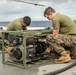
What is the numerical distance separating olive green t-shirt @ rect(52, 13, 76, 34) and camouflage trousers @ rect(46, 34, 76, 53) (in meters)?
0.22

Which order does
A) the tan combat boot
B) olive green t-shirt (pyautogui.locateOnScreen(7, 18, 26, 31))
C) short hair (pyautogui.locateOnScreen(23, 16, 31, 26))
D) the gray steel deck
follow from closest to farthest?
the gray steel deck
the tan combat boot
short hair (pyautogui.locateOnScreen(23, 16, 31, 26))
olive green t-shirt (pyautogui.locateOnScreen(7, 18, 26, 31))

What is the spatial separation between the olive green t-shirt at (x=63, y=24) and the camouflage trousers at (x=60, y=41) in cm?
22

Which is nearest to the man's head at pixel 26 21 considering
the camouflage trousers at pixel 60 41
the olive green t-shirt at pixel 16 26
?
the olive green t-shirt at pixel 16 26

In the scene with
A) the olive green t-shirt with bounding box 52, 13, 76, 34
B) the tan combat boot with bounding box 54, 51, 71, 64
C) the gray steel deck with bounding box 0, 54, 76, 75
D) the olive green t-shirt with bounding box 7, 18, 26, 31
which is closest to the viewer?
the gray steel deck with bounding box 0, 54, 76, 75

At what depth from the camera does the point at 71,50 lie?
6.53 metres

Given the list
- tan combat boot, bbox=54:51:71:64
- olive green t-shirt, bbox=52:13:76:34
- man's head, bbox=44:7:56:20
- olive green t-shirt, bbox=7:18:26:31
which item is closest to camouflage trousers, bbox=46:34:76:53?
tan combat boot, bbox=54:51:71:64

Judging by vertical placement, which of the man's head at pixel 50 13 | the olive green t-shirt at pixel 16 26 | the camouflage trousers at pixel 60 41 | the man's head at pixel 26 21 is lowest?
the camouflage trousers at pixel 60 41

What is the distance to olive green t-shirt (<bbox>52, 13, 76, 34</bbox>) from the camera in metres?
5.95

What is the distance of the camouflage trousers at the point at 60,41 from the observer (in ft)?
19.3

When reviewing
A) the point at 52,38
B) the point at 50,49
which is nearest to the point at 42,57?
the point at 50,49

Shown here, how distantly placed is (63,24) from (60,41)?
0.46 m

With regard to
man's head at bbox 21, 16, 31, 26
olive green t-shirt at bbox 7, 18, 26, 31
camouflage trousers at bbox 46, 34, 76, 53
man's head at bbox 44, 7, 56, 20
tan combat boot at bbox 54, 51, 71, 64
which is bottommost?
tan combat boot at bbox 54, 51, 71, 64

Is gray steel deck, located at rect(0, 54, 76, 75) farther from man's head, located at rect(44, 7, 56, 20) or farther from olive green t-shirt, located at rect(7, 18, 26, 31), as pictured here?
olive green t-shirt, located at rect(7, 18, 26, 31)

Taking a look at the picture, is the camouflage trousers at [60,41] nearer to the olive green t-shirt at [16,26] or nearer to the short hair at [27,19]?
the short hair at [27,19]
